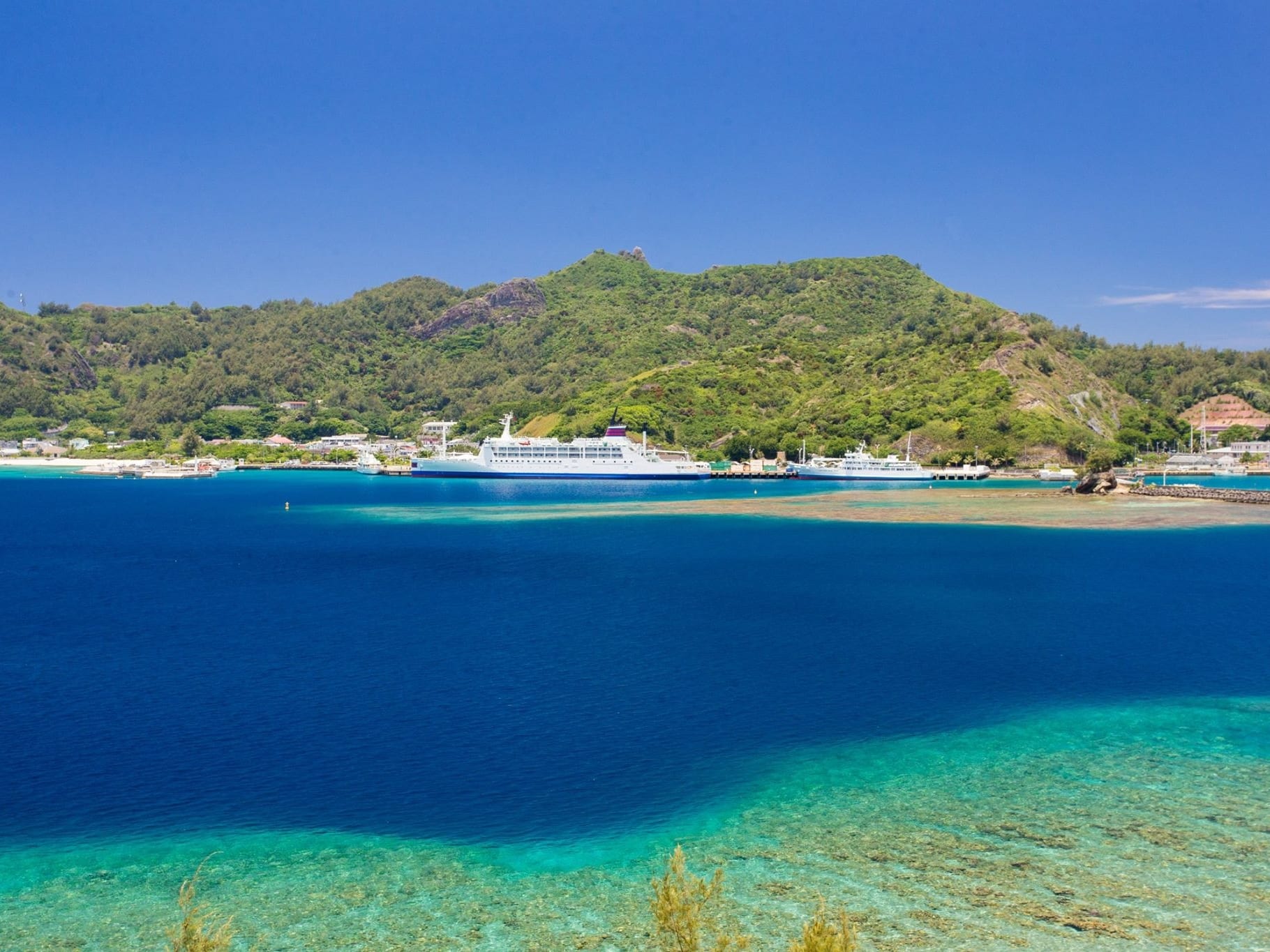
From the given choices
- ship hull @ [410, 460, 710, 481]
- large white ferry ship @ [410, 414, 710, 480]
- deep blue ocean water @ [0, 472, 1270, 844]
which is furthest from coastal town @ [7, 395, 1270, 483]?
deep blue ocean water @ [0, 472, 1270, 844]

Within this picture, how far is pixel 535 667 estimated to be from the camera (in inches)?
1105

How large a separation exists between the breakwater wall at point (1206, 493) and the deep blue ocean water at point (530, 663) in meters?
38.5

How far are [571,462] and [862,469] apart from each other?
41342 mm

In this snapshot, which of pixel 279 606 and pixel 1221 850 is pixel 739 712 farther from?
Result: pixel 279 606

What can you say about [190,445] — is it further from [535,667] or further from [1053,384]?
[535,667]

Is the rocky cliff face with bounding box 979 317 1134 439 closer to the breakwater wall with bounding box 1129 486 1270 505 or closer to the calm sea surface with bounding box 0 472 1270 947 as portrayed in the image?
the breakwater wall with bounding box 1129 486 1270 505

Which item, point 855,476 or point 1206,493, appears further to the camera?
point 855,476

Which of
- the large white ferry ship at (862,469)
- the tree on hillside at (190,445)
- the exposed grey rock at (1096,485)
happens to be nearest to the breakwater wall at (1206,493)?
the exposed grey rock at (1096,485)

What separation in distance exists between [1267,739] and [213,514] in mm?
76887

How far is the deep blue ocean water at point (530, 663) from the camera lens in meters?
18.6

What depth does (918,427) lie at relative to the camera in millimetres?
158625

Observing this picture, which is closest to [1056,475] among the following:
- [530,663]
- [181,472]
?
[530,663]

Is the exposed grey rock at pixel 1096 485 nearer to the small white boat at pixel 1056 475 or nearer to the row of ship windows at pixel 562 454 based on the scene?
the small white boat at pixel 1056 475

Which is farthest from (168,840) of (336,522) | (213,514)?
(213,514)
